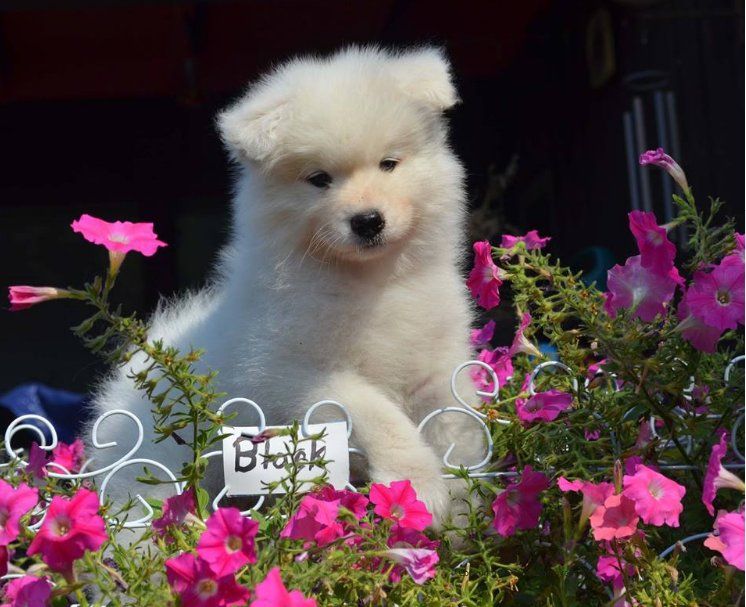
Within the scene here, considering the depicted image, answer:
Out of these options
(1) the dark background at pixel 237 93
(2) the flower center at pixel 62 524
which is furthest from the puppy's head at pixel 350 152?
(1) the dark background at pixel 237 93

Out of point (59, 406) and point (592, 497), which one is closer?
point (592, 497)

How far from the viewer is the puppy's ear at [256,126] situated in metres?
2.07

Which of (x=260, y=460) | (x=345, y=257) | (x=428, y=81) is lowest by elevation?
(x=260, y=460)

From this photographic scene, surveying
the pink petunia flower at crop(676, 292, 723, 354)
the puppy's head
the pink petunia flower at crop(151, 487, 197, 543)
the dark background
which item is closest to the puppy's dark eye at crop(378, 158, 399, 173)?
the puppy's head

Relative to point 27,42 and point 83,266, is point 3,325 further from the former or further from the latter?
point 27,42

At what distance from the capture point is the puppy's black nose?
2.04 metres

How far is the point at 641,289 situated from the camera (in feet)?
5.14

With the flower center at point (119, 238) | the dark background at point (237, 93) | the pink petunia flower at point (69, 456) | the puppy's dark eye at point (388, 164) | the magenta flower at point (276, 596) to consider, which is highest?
the dark background at point (237, 93)

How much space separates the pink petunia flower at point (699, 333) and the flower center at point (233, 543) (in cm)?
69

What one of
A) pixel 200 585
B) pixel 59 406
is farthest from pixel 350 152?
pixel 59 406

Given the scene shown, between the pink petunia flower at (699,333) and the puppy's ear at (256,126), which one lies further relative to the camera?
the puppy's ear at (256,126)

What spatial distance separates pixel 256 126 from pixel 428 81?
0.39 m

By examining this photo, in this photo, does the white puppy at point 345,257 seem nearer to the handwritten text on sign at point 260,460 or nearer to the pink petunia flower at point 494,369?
the pink petunia flower at point 494,369

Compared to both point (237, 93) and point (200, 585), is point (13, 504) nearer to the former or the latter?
point (200, 585)
